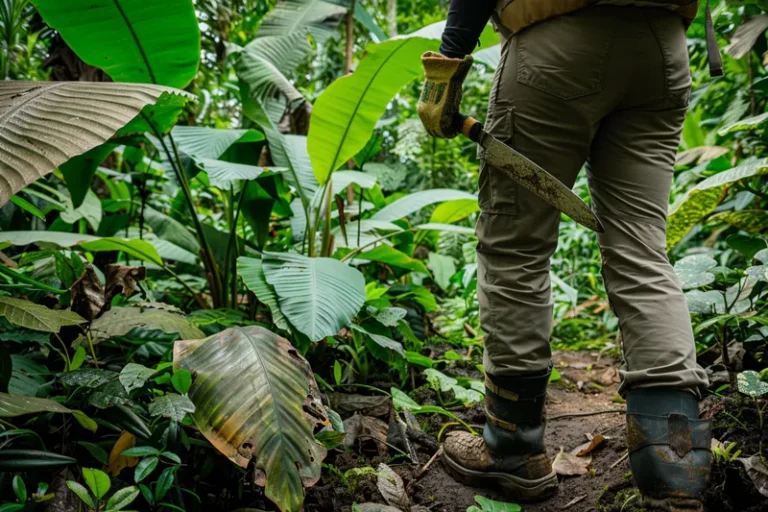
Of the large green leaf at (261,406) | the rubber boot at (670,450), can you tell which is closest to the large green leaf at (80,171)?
the large green leaf at (261,406)

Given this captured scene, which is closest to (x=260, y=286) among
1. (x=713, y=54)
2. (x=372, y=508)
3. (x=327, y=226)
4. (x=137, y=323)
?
(x=137, y=323)

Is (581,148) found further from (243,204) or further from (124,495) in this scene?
(243,204)

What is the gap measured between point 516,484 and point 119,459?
0.98m

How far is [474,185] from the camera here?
523 cm

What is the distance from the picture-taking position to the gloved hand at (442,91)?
5.21 ft

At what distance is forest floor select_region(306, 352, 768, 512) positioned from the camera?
1.44 metres

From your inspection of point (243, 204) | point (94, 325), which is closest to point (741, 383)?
point (94, 325)

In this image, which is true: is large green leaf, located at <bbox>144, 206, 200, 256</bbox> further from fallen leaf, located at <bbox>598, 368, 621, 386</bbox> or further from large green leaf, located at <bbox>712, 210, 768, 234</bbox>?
large green leaf, located at <bbox>712, 210, 768, 234</bbox>

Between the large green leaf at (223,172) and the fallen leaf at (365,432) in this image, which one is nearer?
the fallen leaf at (365,432)

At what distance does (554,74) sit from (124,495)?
51.0 inches

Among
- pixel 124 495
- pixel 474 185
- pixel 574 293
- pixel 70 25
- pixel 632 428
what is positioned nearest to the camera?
pixel 124 495

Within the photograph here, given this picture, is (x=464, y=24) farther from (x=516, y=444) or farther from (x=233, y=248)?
(x=233, y=248)

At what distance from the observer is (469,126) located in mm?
1644

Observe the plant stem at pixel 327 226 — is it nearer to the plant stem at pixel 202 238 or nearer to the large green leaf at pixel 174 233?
the plant stem at pixel 202 238
